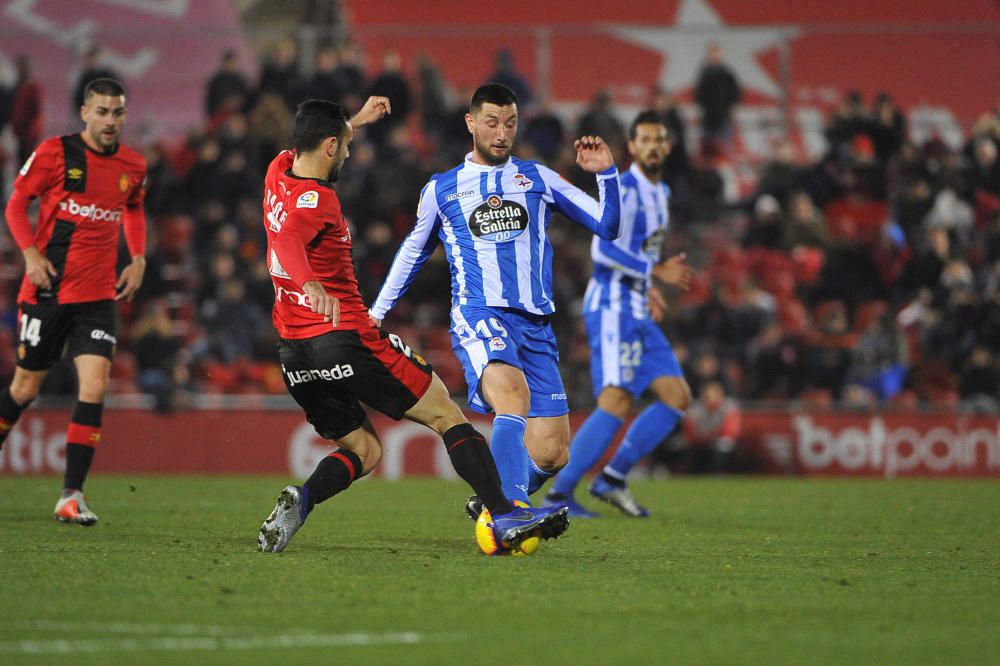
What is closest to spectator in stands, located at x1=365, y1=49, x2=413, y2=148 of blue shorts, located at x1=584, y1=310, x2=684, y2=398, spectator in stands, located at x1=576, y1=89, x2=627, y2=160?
spectator in stands, located at x1=576, y1=89, x2=627, y2=160

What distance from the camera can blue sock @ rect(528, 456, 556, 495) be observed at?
27.2ft

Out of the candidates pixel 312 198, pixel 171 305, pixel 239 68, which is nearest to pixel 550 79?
pixel 239 68

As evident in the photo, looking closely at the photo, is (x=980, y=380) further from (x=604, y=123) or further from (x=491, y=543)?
(x=491, y=543)

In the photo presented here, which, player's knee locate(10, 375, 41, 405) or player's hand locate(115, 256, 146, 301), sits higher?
player's hand locate(115, 256, 146, 301)

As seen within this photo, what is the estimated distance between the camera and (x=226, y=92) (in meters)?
20.3

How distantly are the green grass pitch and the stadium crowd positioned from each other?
757 centimetres

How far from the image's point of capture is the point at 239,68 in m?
21.1

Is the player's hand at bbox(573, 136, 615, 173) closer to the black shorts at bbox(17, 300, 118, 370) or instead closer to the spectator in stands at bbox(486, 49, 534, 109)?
the black shorts at bbox(17, 300, 118, 370)

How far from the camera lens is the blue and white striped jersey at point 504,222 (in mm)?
7938

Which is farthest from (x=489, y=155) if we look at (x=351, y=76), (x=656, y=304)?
(x=351, y=76)

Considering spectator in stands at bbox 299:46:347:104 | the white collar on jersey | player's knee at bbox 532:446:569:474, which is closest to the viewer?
the white collar on jersey

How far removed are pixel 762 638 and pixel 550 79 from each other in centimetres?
1656

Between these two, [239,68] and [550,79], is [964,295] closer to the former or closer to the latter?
[550,79]

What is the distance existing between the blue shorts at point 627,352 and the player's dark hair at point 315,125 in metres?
3.82
